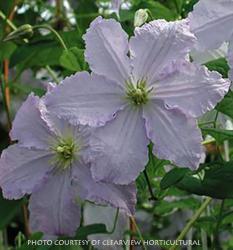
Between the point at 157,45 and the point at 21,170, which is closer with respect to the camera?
the point at 157,45

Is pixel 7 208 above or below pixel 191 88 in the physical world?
below

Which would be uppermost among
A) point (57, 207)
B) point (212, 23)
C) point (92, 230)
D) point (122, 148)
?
point (212, 23)

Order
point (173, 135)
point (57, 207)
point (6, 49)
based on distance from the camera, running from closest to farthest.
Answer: point (173, 135), point (57, 207), point (6, 49)

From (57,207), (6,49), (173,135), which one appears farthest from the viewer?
(6,49)

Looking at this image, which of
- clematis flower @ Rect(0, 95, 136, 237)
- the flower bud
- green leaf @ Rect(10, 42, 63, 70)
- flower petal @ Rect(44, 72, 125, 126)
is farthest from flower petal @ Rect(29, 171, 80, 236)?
green leaf @ Rect(10, 42, 63, 70)

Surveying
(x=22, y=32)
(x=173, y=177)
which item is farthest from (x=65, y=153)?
(x=22, y=32)

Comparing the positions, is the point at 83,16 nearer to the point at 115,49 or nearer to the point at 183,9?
the point at 183,9

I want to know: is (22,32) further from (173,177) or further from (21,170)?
(173,177)
